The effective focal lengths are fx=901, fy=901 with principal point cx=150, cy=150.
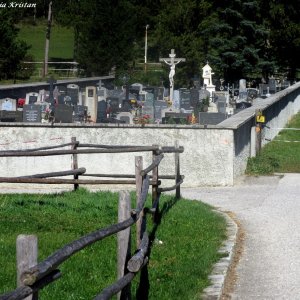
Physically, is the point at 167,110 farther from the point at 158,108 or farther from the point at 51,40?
the point at 51,40

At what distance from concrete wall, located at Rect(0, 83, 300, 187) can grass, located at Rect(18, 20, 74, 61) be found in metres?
67.3

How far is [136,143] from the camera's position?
61.9ft

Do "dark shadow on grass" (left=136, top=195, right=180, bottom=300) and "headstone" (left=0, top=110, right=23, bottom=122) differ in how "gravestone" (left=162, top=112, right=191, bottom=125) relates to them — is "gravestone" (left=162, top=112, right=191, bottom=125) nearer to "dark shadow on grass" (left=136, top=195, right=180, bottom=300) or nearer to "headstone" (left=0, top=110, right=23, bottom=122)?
"headstone" (left=0, top=110, right=23, bottom=122)

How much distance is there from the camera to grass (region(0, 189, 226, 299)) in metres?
7.94

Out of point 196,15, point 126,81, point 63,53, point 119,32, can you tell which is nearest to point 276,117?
point 126,81

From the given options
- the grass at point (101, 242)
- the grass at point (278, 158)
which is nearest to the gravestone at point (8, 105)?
the grass at point (278, 158)

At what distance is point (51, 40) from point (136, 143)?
87131 mm

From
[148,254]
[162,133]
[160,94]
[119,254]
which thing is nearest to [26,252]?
[119,254]

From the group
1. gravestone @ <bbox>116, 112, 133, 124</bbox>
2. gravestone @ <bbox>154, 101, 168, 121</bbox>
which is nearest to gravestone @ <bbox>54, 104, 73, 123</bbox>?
gravestone @ <bbox>116, 112, 133, 124</bbox>

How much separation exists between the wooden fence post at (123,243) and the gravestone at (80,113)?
759 inches

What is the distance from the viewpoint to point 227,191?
1756 cm

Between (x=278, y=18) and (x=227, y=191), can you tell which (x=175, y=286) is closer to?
(x=227, y=191)

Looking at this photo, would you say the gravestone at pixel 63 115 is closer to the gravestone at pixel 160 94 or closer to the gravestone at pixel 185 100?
the gravestone at pixel 185 100

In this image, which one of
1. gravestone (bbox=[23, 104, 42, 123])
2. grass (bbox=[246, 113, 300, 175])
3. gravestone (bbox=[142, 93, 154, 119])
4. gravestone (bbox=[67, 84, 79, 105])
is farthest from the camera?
gravestone (bbox=[67, 84, 79, 105])
